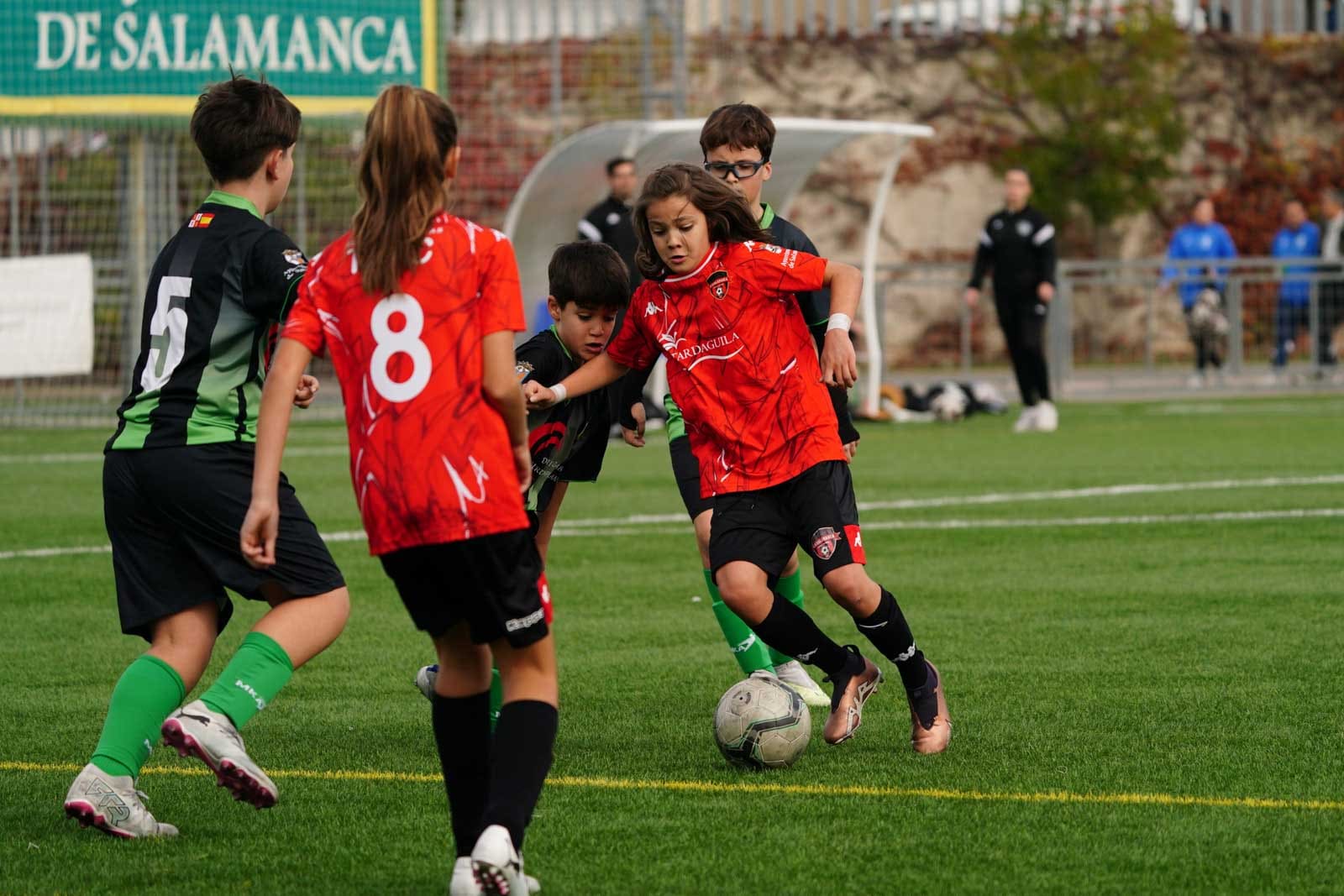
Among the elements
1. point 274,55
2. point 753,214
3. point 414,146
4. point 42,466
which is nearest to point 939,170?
point 274,55

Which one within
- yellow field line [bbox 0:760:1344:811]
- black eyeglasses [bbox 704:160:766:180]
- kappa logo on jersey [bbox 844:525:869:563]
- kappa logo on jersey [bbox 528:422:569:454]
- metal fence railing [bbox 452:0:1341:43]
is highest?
metal fence railing [bbox 452:0:1341:43]

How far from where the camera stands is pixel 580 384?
5.32m

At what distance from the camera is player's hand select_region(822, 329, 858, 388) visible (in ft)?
→ 17.0

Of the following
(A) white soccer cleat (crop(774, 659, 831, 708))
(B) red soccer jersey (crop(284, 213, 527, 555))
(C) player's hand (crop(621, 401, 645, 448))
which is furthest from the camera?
(A) white soccer cleat (crop(774, 659, 831, 708))

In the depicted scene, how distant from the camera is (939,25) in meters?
27.5

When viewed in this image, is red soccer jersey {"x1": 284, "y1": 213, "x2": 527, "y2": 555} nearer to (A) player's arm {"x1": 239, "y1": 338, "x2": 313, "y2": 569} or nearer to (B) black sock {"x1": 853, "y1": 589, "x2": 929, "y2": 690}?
(A) player's arm {"x1": 239, "y1": 338, "x2": 313, "y2": 569}

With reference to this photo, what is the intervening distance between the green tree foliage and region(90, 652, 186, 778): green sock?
2305 cm

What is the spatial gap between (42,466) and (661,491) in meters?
4.99

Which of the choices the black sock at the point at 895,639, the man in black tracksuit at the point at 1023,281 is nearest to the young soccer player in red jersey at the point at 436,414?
the black sock at the point at 895,639

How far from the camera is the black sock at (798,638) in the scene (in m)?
5.48

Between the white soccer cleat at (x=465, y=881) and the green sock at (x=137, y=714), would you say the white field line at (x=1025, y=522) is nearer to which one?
the green sock at (x=137, y=714)

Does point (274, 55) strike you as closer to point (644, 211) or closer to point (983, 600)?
point (983, 600)

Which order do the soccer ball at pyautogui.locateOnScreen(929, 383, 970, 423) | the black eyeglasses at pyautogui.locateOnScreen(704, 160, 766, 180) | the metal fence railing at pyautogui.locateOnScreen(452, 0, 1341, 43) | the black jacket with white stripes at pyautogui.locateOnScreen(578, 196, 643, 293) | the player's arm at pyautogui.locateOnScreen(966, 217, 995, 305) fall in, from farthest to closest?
the metal fence railing at pyautogui.locateOnScreen(452, 0, 1341, 43)
the soccer ball at pyautogui.locateOnScreen(929, 383, 970, 423)
the player's arm at pyautogui.locateOnScreen(966, 217, 995, 305)
the black jacket with white stripes at pyautogui.locateOnScreen(578, 196, 643, 293)
the black eyeglasses at pyautogui.locateOnScreen(704, 160, 766, 180)

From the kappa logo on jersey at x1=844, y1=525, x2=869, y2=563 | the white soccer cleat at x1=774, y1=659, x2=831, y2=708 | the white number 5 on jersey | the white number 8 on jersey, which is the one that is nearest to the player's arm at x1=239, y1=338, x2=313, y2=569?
the white number 8 on jersey
